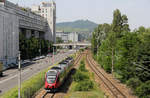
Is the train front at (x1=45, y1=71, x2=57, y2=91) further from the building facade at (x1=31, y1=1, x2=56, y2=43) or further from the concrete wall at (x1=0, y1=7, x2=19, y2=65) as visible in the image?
the building facade at (x1=31, y1=1, x2=56, y2=43)

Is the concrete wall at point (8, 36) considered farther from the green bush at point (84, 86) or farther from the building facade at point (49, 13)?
the building facade at point (49, 13)

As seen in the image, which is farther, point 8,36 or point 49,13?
point 49,13

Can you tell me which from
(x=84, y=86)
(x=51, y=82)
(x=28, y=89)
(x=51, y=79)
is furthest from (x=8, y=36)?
(x=28, y=89)

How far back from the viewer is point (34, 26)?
119938mm

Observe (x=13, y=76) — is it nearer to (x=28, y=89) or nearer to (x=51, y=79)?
(x=51, y=79)

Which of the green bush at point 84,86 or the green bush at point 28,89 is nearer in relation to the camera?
the green bush at point 28,89

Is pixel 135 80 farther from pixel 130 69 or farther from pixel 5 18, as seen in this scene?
pixel 5 18

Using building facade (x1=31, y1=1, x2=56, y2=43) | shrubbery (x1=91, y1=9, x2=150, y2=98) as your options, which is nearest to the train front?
shrubbery (x1=91, y1=9, x2=150, y2=98)

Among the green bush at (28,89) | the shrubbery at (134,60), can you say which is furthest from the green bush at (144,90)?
the green bush at (28,89)

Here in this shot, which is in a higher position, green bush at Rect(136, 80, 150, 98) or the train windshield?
the train windshield

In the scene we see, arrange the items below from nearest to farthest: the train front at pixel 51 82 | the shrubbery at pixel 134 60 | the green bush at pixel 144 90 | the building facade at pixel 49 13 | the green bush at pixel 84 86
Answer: the green bush at pixel 144 90
the shrubbery at pixel 134 60
the train front at pixel 51 82
the green bush at pixel 84 86
the building facade at pixel 49 13

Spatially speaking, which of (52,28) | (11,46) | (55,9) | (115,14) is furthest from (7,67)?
(55,9)

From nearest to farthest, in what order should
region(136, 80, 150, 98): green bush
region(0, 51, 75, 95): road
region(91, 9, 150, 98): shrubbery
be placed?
region(136, 80, 150, 98): green bush
region(91, 9, 150, 98): shrubbery
region(0, 51, 75, 95): road

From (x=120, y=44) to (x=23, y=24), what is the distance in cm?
7219
